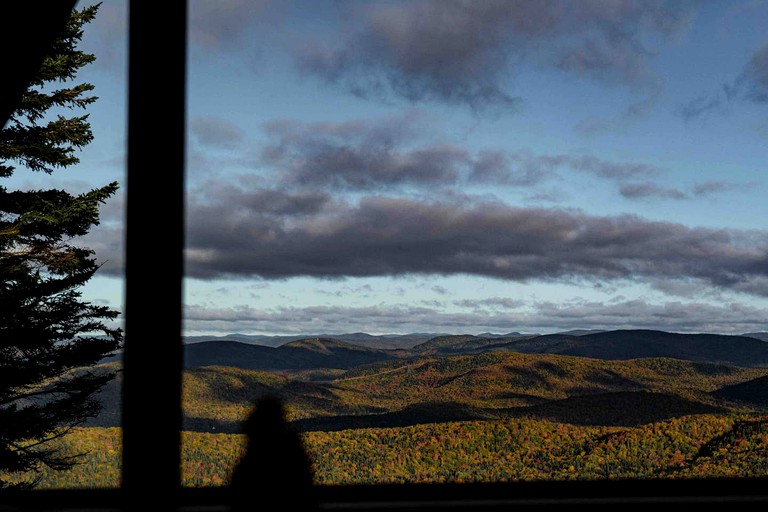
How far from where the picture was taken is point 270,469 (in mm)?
1629

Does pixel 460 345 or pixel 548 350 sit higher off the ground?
pixel 460 345

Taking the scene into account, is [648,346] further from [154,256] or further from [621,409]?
[154,256]

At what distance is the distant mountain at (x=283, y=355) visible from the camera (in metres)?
122

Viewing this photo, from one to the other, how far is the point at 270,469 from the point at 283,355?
128 metres

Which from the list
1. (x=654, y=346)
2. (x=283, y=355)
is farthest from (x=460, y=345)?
(x=283, y=355)

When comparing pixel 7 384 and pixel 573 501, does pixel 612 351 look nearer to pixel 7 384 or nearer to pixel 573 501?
pixel 7 384

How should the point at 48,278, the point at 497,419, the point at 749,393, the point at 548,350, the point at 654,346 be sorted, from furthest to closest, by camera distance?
the point at 654,346
the point at 548,350
the point at 749,393
the point at 497,419
the point at 48,278

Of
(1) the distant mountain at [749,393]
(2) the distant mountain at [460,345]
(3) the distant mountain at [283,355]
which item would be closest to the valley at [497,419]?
(1) the distant mountain at [749,393]

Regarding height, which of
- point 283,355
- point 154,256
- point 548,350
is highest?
point 154,256

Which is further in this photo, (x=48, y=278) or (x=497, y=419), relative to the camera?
(x=497, y=419)

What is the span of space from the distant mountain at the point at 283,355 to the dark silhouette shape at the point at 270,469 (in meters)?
119

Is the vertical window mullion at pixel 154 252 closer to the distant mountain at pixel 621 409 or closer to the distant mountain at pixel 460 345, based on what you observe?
the distant mountain at pixel 621 409

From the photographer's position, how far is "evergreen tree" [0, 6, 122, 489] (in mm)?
14133

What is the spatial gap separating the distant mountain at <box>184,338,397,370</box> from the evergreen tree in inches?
4129
